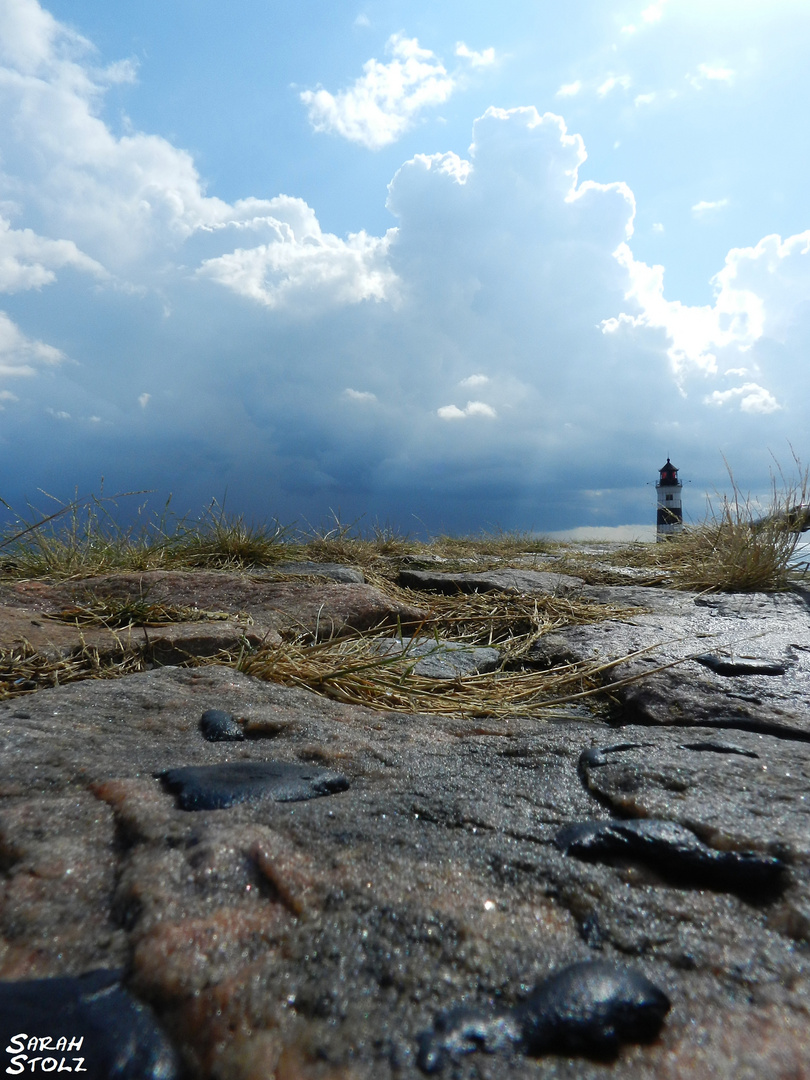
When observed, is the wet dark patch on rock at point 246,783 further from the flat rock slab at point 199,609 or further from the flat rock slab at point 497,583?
the flat rock slab at point 497,583

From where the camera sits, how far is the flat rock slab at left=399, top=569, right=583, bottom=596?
3.34 m

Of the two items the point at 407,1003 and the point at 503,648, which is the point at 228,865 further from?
the point at 503,648

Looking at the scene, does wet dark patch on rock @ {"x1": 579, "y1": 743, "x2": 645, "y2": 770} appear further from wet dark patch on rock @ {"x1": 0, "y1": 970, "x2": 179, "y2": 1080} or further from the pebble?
wet dark patch on rock @ {"x1": 0, "y1": 970, "x2": 179, "y2": 1080}

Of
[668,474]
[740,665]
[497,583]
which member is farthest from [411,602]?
[668,474]

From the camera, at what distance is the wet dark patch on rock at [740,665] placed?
1906 mm

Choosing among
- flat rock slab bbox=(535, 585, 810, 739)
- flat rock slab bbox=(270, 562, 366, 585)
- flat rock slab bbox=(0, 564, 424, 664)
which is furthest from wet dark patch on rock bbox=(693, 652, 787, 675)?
flat rock slab bbox=(270, 562, 366, 585)

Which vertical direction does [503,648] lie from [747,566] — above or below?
below

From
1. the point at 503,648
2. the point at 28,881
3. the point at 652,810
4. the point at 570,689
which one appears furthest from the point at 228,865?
the point at 503,648

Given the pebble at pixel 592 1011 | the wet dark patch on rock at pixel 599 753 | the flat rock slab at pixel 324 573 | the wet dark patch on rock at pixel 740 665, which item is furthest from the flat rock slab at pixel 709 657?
the flat rock slab at pixel 324 573

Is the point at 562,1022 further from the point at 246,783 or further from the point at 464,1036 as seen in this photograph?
the point at 246,783

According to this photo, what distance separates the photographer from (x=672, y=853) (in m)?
0.79

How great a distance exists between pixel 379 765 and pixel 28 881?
59cm

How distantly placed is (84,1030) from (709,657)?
1998 millimetres

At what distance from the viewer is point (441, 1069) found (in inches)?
19.1
